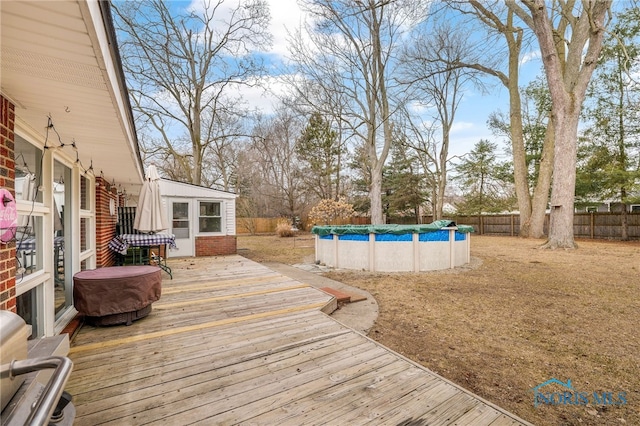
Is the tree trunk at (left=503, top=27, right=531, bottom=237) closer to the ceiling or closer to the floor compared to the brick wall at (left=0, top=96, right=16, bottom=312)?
closer to the ceiling

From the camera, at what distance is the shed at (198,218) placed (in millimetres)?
9609

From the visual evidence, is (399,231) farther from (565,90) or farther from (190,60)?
(190,60)

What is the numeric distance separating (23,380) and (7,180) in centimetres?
183

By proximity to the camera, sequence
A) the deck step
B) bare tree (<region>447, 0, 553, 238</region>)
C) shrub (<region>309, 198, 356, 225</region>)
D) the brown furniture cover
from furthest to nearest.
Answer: shrub (<region>309, 198, 356, 225</region>) < bare tree (<region>447, 0, 553, 238</region>) < the deck step < the brown furniture cover

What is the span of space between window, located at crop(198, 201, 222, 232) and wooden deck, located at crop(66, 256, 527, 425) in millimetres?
6434

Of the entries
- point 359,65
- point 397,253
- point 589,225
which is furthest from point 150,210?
point 589,225

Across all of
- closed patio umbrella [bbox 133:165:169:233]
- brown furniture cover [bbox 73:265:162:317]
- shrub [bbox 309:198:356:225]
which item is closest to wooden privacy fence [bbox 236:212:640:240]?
shrub [bbox 309:198:356:225]

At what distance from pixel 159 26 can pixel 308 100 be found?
7325 millimetres

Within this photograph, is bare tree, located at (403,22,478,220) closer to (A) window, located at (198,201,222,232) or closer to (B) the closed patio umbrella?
(A) window, located at (198,201,222,232)

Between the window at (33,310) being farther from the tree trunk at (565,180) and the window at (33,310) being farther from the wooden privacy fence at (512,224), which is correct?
the wooden privacy fence at (512,224)

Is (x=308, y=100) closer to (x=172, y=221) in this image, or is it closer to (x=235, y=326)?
(x=172, y=221)

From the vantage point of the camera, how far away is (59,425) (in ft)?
3.76

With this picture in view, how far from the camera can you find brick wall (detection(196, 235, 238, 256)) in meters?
9.84

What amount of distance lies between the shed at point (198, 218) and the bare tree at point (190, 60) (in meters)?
4.68
